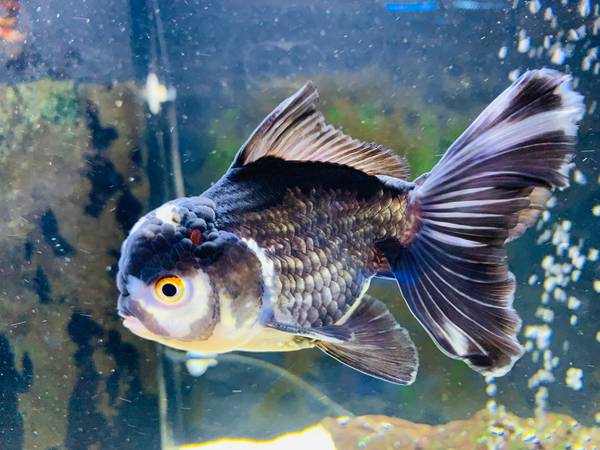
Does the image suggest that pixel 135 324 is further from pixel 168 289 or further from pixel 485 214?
pixel 485 214

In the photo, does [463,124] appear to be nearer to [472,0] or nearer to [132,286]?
[472,0]

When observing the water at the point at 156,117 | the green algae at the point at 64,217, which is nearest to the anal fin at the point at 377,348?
the water at the point at 156,117

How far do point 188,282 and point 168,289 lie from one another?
0.03 m

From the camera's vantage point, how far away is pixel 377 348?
2.91ft

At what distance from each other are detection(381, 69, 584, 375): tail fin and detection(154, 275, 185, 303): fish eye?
1.13 feet

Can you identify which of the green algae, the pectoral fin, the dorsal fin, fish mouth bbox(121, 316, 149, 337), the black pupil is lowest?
the pectoral fin

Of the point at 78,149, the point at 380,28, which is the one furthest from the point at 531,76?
the point at 78,149

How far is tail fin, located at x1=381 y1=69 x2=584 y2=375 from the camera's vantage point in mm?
793

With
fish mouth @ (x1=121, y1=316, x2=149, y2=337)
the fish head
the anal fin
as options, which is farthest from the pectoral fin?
fish mouth @ (x1=121, y1=316, x2=149, y2=337)

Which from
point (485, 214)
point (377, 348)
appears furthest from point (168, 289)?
point (485, 214)

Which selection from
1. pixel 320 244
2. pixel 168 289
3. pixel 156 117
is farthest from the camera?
pixel 156 117

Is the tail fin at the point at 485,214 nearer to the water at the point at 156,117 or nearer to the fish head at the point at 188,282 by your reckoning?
the fish head at the point at 188,282

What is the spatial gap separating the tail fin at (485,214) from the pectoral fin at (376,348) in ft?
0.16

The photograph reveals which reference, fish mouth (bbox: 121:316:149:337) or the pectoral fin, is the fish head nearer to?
fish mouth (bbox: 121:316:149:337)
